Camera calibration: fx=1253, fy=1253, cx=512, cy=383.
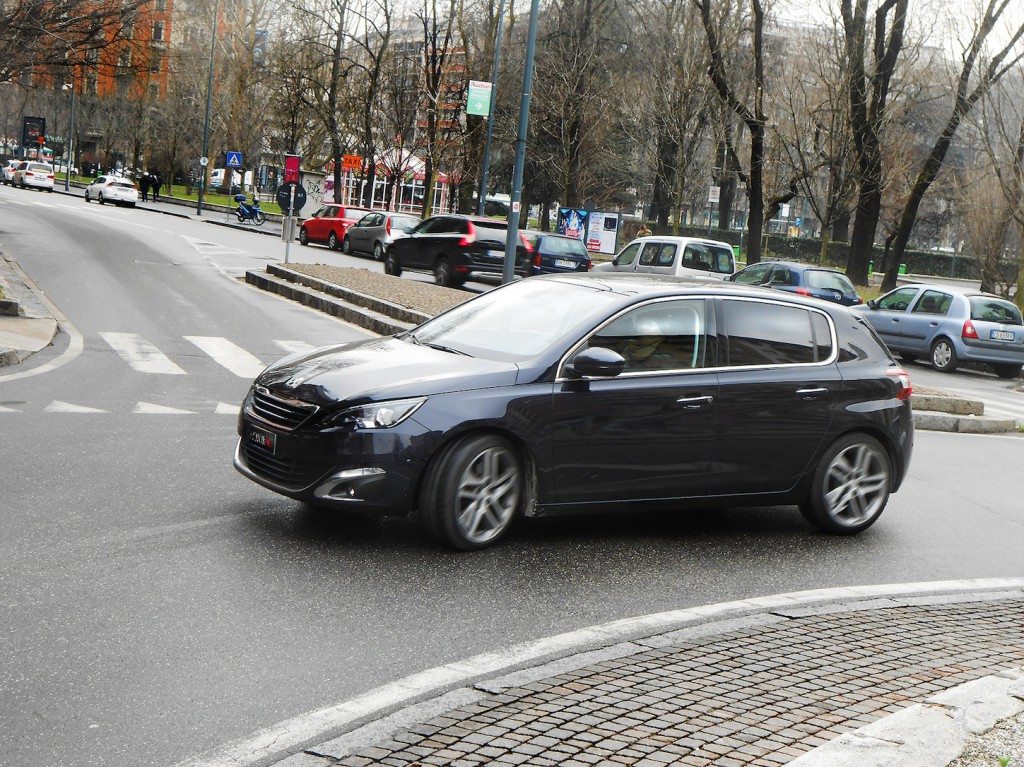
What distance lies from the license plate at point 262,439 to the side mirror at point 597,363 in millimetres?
1650

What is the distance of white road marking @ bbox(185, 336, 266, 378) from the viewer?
43.7 ft

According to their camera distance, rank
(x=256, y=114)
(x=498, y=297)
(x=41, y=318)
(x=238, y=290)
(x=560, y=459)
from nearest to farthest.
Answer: (x=560, y=459)
(x=498, y=297)
(x=41, y=318)
(x=238, y=290)
(x=256, y=114)

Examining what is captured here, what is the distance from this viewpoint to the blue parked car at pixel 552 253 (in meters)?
30.3

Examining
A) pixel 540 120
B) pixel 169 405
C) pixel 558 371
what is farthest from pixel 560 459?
pixel 540 120

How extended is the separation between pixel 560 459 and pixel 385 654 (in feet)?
6.81

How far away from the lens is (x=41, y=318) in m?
15.5

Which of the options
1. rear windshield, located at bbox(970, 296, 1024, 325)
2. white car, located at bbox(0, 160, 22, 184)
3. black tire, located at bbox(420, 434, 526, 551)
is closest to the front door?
black tire, located at bbox(420, 434, 526, 551)

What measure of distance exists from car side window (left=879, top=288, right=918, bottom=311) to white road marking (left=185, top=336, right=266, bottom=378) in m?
13.5

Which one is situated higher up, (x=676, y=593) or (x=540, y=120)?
(x=540, y=120)

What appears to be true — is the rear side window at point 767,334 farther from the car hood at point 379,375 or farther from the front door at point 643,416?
the car hood at point 379,375

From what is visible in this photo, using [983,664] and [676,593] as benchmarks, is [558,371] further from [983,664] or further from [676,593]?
[983,664]

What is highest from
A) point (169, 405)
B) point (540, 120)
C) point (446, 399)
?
point (540, 120)

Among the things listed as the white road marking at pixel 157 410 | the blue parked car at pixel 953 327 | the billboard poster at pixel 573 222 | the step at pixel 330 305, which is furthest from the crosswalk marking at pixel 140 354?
the billboard poster at pixel 573 222

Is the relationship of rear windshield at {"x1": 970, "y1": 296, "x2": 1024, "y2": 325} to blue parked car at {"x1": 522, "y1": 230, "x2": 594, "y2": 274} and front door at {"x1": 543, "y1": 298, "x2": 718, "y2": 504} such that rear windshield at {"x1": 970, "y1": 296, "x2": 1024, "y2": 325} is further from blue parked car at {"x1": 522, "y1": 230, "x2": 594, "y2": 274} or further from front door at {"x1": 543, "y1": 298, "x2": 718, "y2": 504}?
front door at {"x1": 543, "y1": 298, "x2": 718, "y2": 504}
